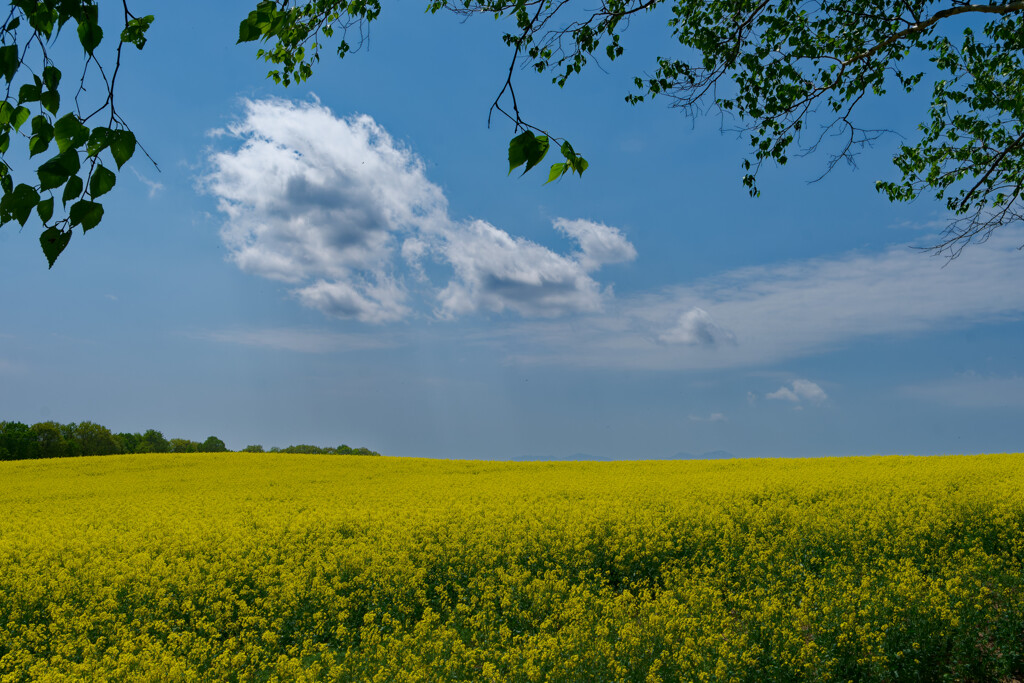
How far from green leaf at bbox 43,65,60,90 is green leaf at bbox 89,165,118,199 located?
101cm

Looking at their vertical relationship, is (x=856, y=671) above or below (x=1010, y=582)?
below

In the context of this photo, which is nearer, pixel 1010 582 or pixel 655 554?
pixel 1010 582

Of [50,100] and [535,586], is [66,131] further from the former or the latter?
[535,586]

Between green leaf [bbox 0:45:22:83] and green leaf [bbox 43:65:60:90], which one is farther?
green leaf [bbox 43:65:60:90]

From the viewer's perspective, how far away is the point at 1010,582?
29.0ft

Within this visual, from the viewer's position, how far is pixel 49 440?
43.3m

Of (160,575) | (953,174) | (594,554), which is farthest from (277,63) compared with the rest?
(953,174)

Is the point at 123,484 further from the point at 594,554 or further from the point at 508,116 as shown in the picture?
the point at 508,116

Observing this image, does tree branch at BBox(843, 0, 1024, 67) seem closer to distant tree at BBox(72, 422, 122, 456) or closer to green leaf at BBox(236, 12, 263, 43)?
green leaf at BBox(236, 12, 263, 43)

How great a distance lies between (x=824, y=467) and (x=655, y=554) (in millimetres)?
16271

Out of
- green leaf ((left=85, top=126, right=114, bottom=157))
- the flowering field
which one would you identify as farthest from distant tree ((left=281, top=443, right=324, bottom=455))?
green leaf ((left=85, top=126, right=114, bottom=157))

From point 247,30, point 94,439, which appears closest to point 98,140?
point 247,30

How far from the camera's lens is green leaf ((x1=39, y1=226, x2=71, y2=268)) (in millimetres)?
2469

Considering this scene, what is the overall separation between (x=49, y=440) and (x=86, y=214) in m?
51.1
